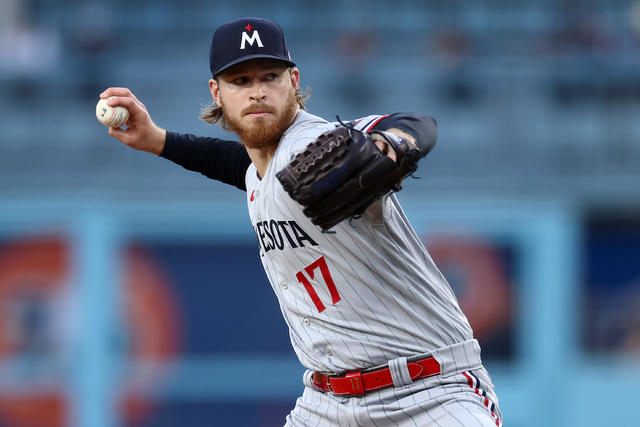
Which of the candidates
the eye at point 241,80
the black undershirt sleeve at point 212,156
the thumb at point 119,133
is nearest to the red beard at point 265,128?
the eye at point 241,80

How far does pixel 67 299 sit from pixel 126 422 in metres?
1.31

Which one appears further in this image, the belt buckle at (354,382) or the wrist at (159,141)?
the wrist at (159,141)

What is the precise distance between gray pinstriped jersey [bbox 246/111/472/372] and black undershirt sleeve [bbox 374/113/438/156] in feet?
0.77

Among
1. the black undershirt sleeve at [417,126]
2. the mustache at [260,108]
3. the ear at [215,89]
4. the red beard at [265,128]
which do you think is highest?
the ear at [215,89]

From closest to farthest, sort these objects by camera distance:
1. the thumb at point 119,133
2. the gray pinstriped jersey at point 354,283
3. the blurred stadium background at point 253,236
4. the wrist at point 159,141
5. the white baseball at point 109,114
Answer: the gray pinstriped jersey at point 354,283, the white baseball at point 109,114, the thumb at point 119,133, the wrist at point 159,141, the blurred stadium background at point 253,236

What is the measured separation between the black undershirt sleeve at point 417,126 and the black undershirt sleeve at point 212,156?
3.23ft

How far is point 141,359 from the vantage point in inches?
412

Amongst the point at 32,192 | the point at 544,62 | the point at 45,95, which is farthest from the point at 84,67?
the point at 544,62

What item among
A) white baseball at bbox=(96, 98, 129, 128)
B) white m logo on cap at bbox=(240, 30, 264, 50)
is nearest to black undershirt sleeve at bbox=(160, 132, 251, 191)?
white baseball at bbox=(96, 98, 129, 128)

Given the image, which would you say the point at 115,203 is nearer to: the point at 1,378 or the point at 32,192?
the point at 32,192

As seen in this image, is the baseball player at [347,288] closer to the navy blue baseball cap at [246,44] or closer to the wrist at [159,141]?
the navy blue baseball cap at [246,44]

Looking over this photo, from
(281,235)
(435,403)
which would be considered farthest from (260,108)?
(435,403)

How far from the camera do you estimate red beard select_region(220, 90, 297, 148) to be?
3365 millimetres

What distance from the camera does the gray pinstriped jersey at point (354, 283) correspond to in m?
3.25
